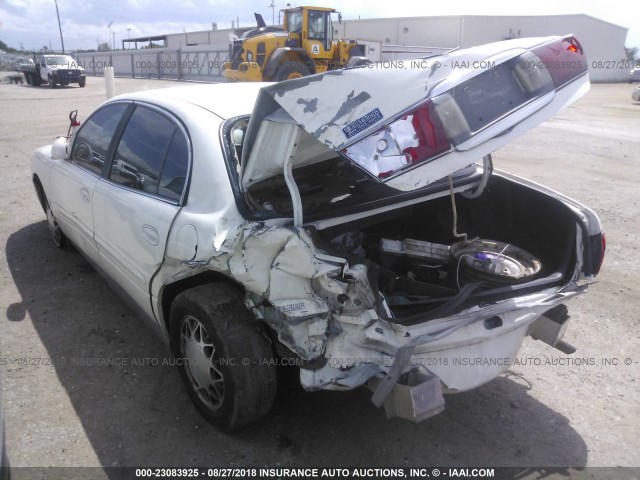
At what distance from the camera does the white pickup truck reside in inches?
1173

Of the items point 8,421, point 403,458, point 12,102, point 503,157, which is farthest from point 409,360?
point 12,102

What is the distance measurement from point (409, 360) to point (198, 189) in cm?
136

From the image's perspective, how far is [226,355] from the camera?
7.94 feet

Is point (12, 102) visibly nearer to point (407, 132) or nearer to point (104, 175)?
point (104, 175)

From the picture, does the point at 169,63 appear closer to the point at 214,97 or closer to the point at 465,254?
the point at 214,97

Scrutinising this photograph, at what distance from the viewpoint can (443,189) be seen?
3.07 meters

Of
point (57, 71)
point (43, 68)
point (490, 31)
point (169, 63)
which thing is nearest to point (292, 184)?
point (57, 71)

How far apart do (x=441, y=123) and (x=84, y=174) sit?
2.74 m

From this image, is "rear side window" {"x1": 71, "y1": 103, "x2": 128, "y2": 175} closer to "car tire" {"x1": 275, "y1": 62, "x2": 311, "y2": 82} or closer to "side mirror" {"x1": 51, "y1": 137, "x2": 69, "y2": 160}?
"side mirror" {"x1": 51, "y1": 137, "x2": 69, "y2": 160}

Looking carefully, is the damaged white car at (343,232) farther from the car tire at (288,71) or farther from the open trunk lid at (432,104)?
the car tire at (288,71)

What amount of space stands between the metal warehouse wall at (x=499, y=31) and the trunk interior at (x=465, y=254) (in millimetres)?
42089

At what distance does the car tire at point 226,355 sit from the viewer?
2.43 metres

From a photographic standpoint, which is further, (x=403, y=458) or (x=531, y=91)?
(x=403, y=458)

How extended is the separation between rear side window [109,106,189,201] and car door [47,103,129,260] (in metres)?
0.25
